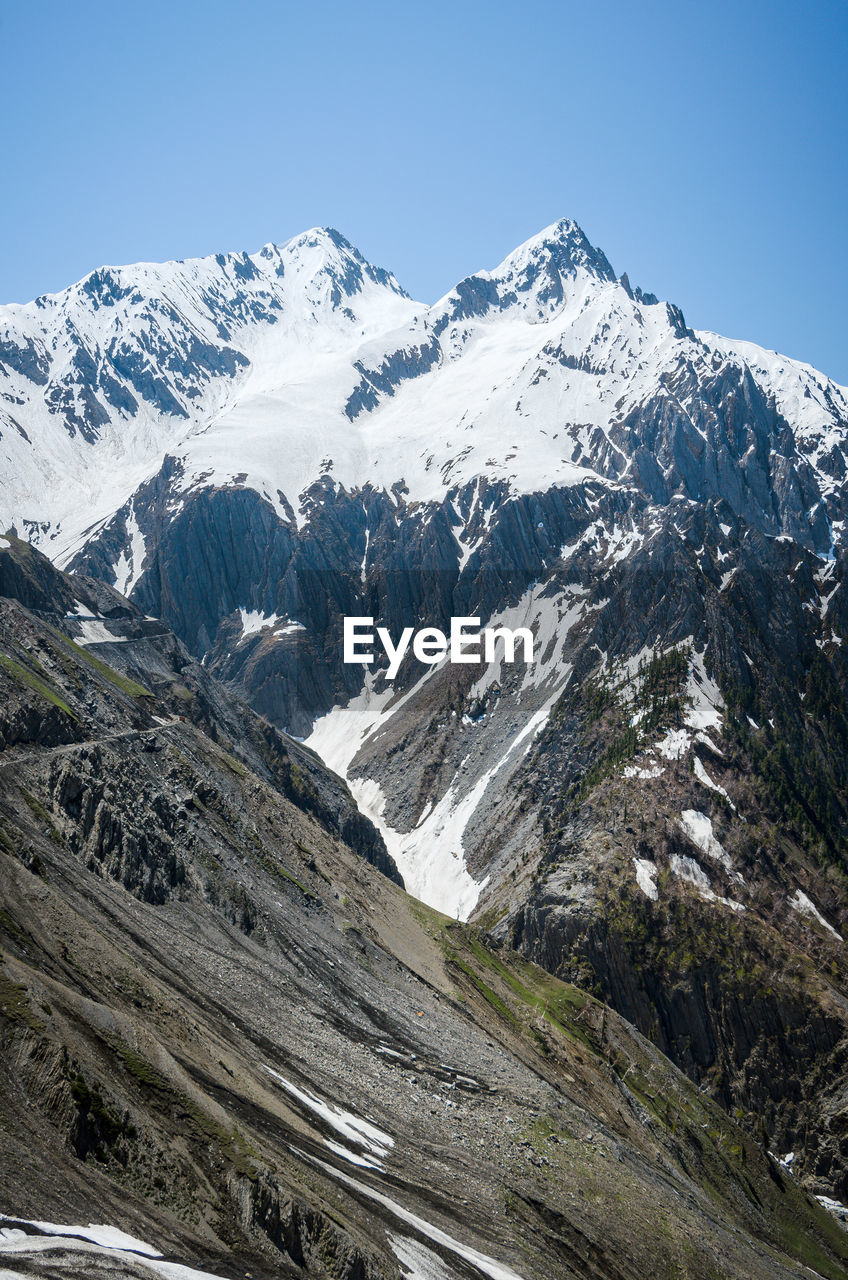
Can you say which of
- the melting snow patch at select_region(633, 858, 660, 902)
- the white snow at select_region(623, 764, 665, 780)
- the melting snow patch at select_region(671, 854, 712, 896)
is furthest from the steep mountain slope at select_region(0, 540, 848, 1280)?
the white snow at select_region(623, 764, 665, 780)

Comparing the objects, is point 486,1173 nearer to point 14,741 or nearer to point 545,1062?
point 545,1062

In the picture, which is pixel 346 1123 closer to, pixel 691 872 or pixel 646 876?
pixel 646 876

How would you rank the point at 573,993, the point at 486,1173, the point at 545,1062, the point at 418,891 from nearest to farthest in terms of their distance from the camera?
the point at 486,1173, the point at 545,1062, the point at 573,993, the point at 418,891

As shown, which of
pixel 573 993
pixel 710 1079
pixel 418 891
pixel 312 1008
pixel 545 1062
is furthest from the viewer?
pixel 418 891

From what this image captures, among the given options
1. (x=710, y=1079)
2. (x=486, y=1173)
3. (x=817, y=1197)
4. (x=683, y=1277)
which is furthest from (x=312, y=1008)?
(x=710, y=1079)

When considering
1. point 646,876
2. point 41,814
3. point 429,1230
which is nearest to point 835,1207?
point 646,876
